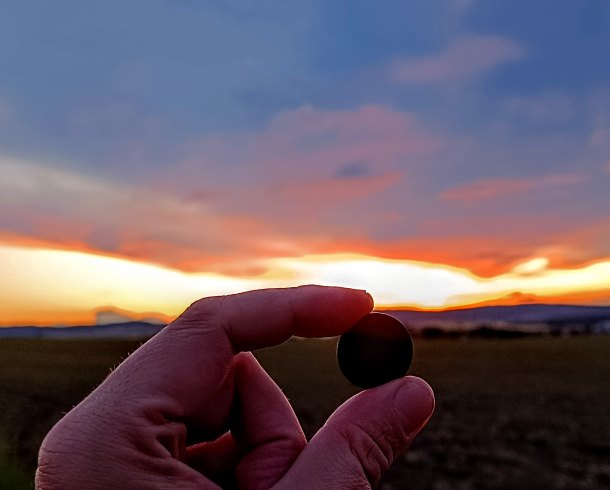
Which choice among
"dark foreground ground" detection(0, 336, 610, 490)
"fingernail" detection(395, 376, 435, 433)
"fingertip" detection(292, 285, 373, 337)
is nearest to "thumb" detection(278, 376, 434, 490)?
"fingernail" detection(395, 376, 435, 433)

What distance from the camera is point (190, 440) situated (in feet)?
11.1

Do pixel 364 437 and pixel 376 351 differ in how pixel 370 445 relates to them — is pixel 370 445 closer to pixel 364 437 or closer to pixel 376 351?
pixel 364 437

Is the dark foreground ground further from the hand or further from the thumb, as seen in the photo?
the thumb

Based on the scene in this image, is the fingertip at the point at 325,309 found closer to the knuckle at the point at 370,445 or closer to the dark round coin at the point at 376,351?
the dark round coin at the point at 376,351

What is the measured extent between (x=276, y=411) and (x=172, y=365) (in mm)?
754

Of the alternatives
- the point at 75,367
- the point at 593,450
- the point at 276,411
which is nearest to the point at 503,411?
the point at 593,450

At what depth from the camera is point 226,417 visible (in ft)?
11.5

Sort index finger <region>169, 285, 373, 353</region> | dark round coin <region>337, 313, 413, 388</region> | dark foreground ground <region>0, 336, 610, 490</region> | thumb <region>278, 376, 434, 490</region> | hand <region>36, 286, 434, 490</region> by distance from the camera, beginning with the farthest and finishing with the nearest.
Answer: dark foreground ground <region>0, 336, 610, 490</region>
dark round coin <region>337, 313, 413, 388</region>
index finger <region>169, 285, 373, 353</region>
thumb <region>278, 376, 434, 490</region>
hand <region>36, 286, 434, 490</region>

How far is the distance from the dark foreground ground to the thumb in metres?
1.07

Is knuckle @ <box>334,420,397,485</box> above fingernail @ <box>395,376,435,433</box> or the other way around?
the other way around

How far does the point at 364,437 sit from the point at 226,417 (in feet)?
2.26

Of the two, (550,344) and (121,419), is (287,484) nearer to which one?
(121,419)

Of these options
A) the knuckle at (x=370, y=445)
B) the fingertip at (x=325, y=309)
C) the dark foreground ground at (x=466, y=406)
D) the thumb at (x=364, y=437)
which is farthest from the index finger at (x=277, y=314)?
the dark foreground ground at (x=466, y=406)

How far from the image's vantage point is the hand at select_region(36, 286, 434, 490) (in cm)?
292
